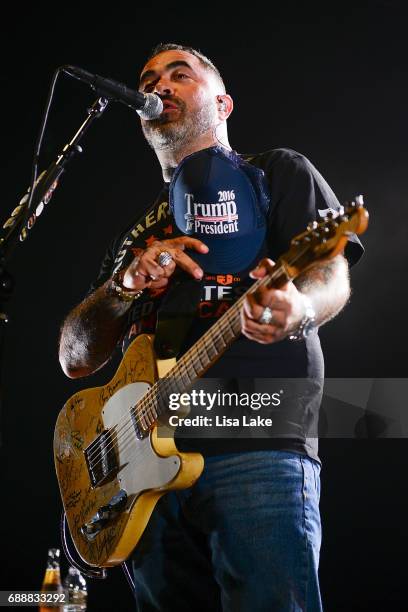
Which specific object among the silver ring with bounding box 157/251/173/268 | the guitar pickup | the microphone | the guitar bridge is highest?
the microphone

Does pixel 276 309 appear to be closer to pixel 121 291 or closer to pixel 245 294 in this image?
pixel 245 294

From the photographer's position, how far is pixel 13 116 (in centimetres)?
339

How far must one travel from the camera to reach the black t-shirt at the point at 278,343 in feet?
5.45

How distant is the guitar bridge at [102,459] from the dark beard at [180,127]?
2.81ft

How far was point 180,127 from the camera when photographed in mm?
2148

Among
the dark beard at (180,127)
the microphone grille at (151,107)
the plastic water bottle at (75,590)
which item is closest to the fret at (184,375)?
the microphone grille at (151,107)

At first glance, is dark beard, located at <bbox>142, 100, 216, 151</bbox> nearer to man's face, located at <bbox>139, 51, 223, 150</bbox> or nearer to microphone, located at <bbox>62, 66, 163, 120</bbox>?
man's face, located at <bbox>139, 51, 223, 150</bbox>

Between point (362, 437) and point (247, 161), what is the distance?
1.39 metres

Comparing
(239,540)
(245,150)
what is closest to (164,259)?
(239,540)

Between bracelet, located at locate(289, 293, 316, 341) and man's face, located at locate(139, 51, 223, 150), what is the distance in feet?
2.90

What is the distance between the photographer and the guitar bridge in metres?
1.88

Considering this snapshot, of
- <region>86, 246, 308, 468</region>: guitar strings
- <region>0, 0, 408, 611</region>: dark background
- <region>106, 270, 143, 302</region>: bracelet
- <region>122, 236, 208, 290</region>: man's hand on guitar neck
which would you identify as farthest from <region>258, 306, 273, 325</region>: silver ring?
<region>0, 0, 408, 611</region>: dark background

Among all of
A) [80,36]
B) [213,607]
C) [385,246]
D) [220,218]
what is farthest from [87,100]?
[213,607]

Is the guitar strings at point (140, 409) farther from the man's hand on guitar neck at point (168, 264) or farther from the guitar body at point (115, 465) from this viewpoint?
the man's hand on guitar neck at point (168, 264)
